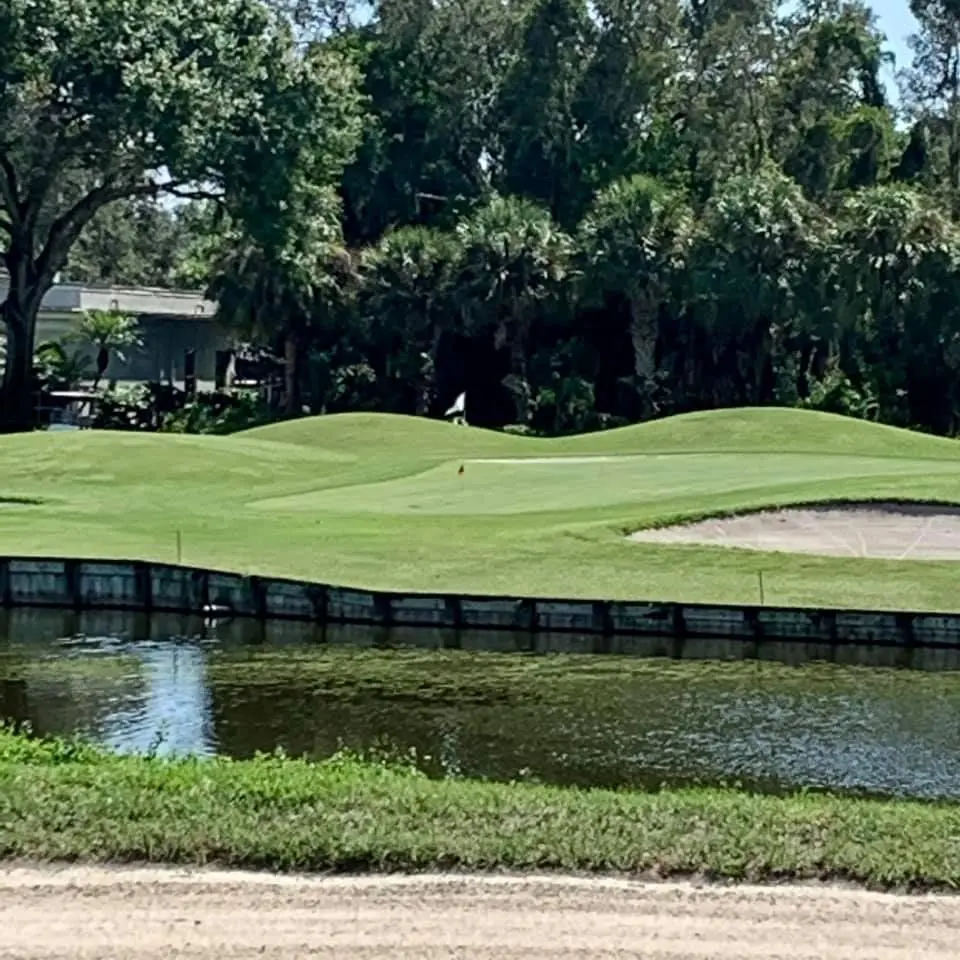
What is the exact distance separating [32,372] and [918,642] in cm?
4141

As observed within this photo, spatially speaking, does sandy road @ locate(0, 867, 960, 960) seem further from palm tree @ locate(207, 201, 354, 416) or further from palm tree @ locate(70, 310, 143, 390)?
palm tree @ locate(70, 310, 143, 390)

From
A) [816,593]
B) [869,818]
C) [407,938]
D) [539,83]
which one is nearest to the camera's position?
[407,938]

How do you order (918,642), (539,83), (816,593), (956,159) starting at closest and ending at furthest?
1. (918,642)
2. (816,593)
3. (539,83)
4. (956,159)

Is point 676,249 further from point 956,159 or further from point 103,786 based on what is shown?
point 103,786

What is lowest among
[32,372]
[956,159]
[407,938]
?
[407,938]

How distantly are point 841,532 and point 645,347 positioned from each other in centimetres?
3115

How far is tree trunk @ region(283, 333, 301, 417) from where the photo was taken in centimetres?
6059

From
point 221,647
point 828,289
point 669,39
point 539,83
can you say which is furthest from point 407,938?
point 669,39

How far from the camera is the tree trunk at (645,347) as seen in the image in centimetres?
5784

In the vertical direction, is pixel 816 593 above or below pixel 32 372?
below

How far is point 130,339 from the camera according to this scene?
65750 millimetres

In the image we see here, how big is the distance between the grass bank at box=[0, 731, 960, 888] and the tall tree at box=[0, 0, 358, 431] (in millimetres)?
→ 43614

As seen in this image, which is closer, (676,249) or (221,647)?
(221,647)

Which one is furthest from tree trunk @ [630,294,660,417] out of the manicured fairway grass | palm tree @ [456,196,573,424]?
the manicured fairway grass
